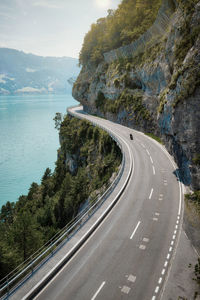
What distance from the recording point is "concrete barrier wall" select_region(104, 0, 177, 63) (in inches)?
1556

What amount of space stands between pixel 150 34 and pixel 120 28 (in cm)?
2208

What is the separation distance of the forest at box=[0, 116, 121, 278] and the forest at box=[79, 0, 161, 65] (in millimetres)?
30514

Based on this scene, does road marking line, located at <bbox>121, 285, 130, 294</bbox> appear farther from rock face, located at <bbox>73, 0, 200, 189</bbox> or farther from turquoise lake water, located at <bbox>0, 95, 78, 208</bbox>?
turquoise lake water, located at <bbox>0, 95, 78, 208</bbox>

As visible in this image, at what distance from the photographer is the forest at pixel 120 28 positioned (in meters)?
54.8

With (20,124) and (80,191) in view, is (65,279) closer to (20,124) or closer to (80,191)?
(80,191)

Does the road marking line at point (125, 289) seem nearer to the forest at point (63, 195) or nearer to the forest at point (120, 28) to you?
the forest at point (63, 195)

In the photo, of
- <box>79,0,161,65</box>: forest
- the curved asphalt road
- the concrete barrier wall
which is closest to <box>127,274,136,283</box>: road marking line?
the curved asphalt road

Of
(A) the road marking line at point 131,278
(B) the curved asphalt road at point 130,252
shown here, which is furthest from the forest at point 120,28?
(A) the road marking line at point 131,278

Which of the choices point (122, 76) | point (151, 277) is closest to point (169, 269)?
point (151, 277)

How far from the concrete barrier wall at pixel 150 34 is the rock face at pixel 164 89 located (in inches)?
36.6

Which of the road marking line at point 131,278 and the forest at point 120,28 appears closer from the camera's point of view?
the road marking line at point 131,278

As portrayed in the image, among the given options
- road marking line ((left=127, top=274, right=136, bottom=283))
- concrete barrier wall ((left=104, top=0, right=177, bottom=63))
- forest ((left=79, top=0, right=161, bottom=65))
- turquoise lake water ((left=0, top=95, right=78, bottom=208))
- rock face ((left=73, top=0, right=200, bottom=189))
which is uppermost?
forest ((left=79, top=0, right=161, bottom=65))

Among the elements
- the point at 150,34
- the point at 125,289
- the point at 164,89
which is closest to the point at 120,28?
the point at 150,34

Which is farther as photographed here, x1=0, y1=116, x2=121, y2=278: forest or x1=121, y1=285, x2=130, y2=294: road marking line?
x1=0, y1=116, x2=121, y2=278: forest
